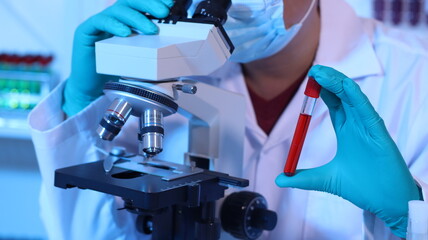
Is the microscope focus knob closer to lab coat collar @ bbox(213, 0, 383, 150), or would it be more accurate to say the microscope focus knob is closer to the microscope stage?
the microscope stage

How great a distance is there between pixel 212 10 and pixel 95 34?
37cm

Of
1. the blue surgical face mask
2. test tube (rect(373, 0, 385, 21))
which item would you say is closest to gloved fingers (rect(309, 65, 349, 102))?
the blue surgical face mask

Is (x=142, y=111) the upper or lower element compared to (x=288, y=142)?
upper

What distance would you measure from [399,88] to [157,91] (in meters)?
0.70

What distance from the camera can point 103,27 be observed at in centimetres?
113

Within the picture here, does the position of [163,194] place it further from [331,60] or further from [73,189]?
[331,60]

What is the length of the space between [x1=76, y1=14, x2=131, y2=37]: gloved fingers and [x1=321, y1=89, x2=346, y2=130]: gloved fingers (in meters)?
0.38

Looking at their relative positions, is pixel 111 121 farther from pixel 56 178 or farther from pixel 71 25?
pixel 71 25

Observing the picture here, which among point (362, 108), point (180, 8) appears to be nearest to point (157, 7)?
point (180, 8)

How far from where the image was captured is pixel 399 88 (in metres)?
1.32

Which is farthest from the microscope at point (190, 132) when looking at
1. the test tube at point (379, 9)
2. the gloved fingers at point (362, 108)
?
the test tube at point (379, 9)

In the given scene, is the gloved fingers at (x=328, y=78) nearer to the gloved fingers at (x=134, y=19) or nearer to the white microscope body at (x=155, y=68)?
the white microscope body at (x=155, y=68)

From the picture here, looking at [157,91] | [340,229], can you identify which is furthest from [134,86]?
[340,229]

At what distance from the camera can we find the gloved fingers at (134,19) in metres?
0.97
